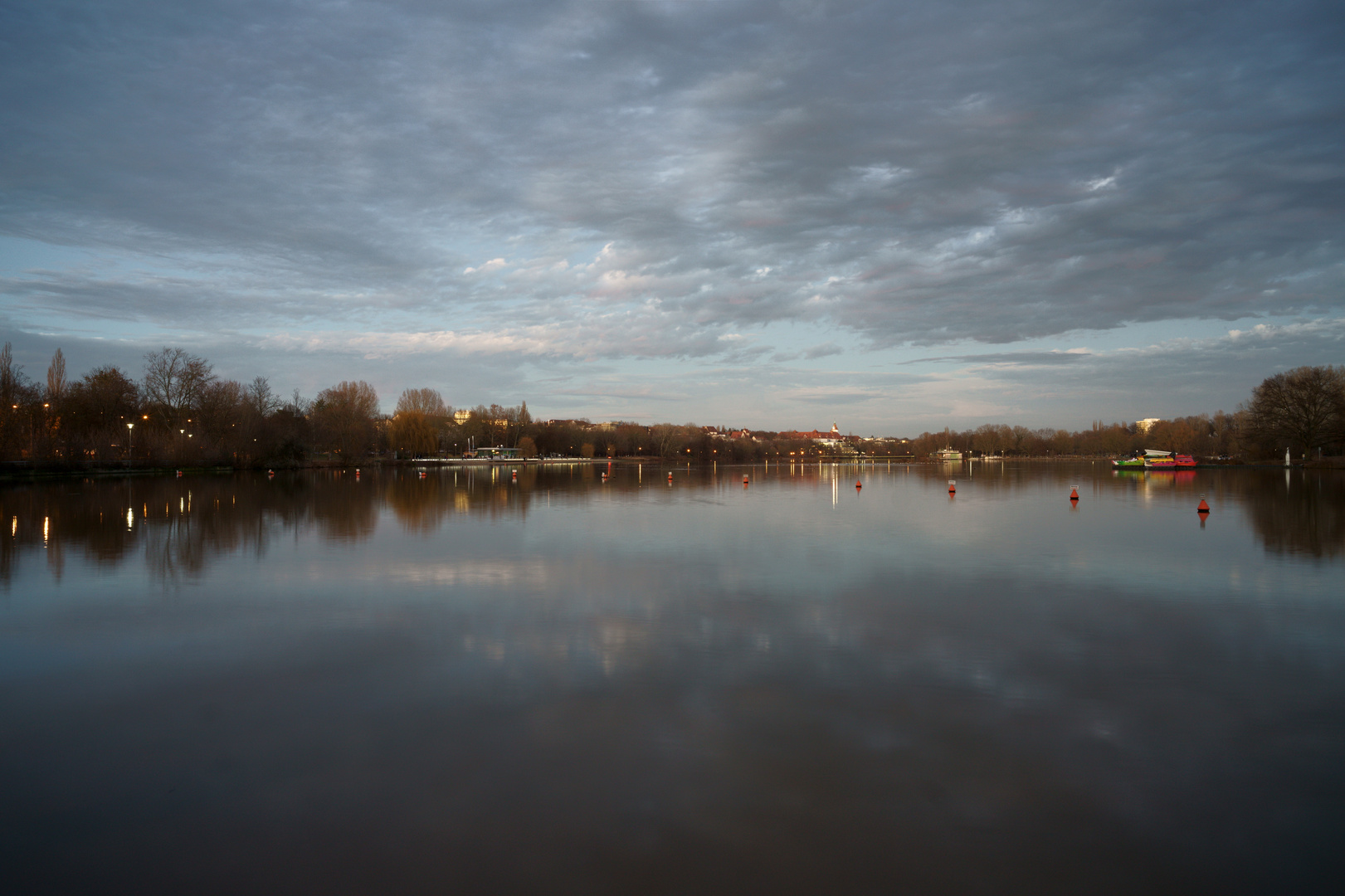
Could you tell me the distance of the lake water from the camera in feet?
12.8

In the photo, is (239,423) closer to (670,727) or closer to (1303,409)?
(670,727)

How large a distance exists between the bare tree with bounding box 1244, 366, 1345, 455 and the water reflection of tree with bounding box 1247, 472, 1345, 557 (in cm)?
3415

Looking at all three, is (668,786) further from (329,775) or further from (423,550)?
(423,550)

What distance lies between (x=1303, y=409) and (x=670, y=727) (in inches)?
3197

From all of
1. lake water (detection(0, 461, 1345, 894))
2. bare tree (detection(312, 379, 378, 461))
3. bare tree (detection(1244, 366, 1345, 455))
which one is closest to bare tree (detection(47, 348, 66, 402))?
bare tree (detection(312, 379, 378, 461))

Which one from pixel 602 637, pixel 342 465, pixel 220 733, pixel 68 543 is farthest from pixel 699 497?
pixel 342 465

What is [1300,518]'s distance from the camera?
21.3 meters

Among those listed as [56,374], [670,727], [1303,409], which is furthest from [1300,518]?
[56,374]

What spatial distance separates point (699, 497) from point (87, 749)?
2718 cm

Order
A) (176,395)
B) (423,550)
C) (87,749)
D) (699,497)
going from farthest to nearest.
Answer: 1. (176,395)
2. (699,497)
3. (423,550)
4. (87,749)

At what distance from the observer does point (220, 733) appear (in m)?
5.55

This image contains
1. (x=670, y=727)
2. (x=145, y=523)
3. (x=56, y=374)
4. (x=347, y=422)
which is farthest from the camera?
(x=347, y=422)

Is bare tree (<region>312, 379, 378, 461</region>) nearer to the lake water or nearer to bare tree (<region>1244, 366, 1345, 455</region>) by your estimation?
the lake water

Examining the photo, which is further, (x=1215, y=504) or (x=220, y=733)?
(x=1215, y=504)
